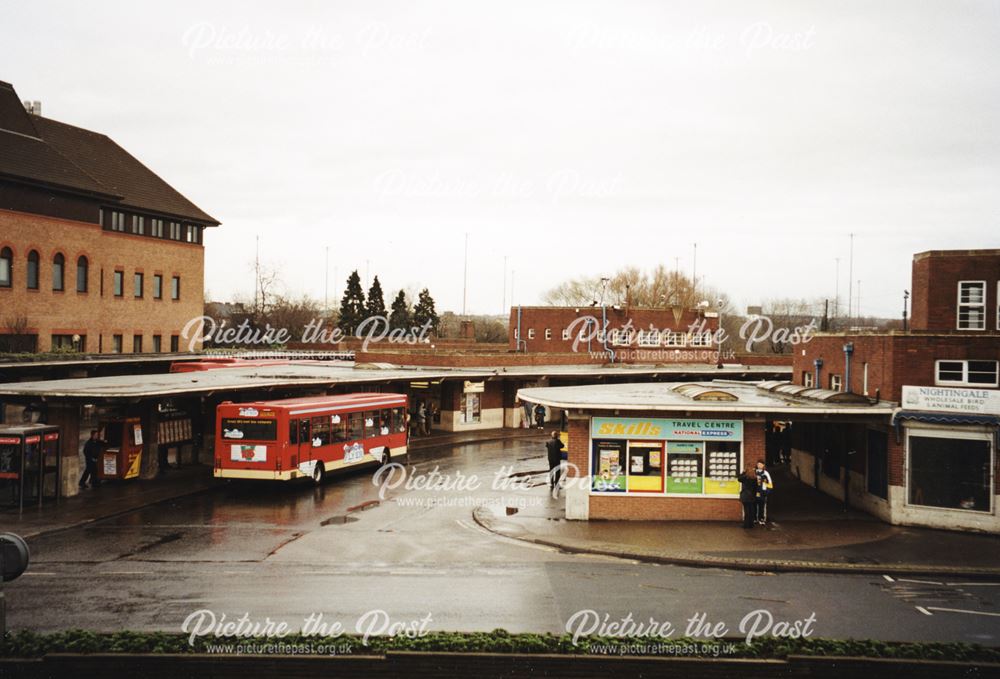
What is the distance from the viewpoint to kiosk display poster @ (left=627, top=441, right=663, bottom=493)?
20250mm

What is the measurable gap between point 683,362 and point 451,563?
51.6 metres

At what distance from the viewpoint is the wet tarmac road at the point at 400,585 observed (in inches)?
496

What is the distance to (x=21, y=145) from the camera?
43688 millimetres

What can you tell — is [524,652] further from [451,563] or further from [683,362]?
[683,362]

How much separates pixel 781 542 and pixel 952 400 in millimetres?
5738

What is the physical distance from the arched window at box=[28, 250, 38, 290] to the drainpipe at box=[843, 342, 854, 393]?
40873 mm

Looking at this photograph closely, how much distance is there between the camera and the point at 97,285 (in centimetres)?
4844

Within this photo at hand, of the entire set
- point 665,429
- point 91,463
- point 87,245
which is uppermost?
point 87,245

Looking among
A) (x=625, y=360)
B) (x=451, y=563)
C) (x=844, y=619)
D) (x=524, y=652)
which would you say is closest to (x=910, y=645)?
(x=844, y=619)

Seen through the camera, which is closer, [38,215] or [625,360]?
[38,215]

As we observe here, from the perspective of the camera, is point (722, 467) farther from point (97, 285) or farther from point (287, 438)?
point (97, 285)

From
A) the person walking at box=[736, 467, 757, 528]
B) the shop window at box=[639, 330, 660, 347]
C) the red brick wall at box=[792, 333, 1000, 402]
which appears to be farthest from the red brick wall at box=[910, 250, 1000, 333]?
the shop window at box=[639, 330, 660, 347]

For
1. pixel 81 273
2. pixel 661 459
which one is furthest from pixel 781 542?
pixel 81 273

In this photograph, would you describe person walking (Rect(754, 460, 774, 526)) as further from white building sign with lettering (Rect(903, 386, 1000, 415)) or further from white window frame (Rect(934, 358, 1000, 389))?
white window frame (Rect(934, 358, 1000, 389))
